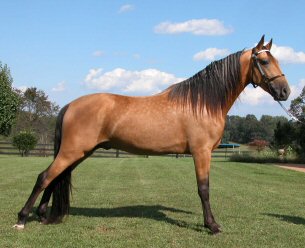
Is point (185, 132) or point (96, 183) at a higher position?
point (185, 132)

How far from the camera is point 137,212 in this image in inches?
274

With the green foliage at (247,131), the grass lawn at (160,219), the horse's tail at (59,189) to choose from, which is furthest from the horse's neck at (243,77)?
the green foliage at (247,131)

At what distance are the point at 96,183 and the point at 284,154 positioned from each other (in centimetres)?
1935

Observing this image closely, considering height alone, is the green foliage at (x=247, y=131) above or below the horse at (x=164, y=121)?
above

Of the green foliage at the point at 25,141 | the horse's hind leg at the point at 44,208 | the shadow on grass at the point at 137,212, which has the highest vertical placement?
the green foliage at the point at 25,141

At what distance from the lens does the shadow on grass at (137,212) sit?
6318mm

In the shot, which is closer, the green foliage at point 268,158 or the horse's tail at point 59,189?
the horse's tail at point 59,189

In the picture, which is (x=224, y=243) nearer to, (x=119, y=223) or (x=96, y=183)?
(x=119, y=223)

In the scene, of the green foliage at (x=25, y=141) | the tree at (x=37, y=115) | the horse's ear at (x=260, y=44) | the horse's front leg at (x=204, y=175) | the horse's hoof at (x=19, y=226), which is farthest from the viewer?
the tree at (x=37, y=115)

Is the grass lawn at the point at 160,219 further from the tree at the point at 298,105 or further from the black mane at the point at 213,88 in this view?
the tree at the point at 298,105

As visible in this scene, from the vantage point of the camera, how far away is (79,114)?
571 centimetres

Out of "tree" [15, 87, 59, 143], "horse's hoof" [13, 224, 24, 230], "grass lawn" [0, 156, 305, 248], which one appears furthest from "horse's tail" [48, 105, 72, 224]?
"tree" [15, 87, 59, 143]

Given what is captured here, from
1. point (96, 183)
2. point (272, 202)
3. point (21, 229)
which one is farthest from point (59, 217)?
point (96, 183)

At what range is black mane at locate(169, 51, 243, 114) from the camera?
5852 millimetres
